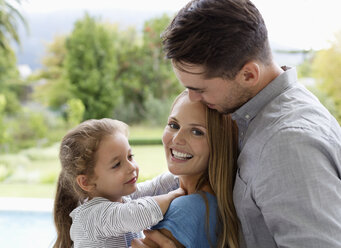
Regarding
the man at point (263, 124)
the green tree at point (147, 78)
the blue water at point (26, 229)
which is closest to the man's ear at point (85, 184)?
the man at point (263, 124)

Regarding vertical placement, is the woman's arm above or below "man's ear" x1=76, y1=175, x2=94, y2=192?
below

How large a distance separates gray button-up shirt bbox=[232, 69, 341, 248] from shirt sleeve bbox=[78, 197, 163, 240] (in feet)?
1.11

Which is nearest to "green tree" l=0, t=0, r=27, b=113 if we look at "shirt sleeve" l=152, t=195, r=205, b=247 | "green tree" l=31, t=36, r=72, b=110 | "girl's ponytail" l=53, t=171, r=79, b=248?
"green tree" l=31, t=36, r=72, b=110

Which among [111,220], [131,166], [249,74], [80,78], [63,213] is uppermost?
[249,74]

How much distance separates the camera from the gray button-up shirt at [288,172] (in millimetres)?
1195

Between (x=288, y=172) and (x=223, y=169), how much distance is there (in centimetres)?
34

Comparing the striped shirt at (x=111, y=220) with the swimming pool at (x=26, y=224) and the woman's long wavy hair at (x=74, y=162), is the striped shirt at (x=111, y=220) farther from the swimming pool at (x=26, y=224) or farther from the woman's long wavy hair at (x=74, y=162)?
the swimming pool at (x=26, y=224)

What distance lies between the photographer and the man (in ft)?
3.96

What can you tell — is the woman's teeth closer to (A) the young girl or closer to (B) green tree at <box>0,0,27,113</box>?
(A) the young girl

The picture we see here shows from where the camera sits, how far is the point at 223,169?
1525 mm

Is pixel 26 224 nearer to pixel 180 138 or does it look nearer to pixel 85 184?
pixel 85 184

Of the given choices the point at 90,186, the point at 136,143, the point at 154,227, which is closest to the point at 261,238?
the point at 154,227

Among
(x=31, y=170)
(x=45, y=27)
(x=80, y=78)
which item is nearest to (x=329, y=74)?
(x=80, y=78)

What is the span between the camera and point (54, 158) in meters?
5.87
